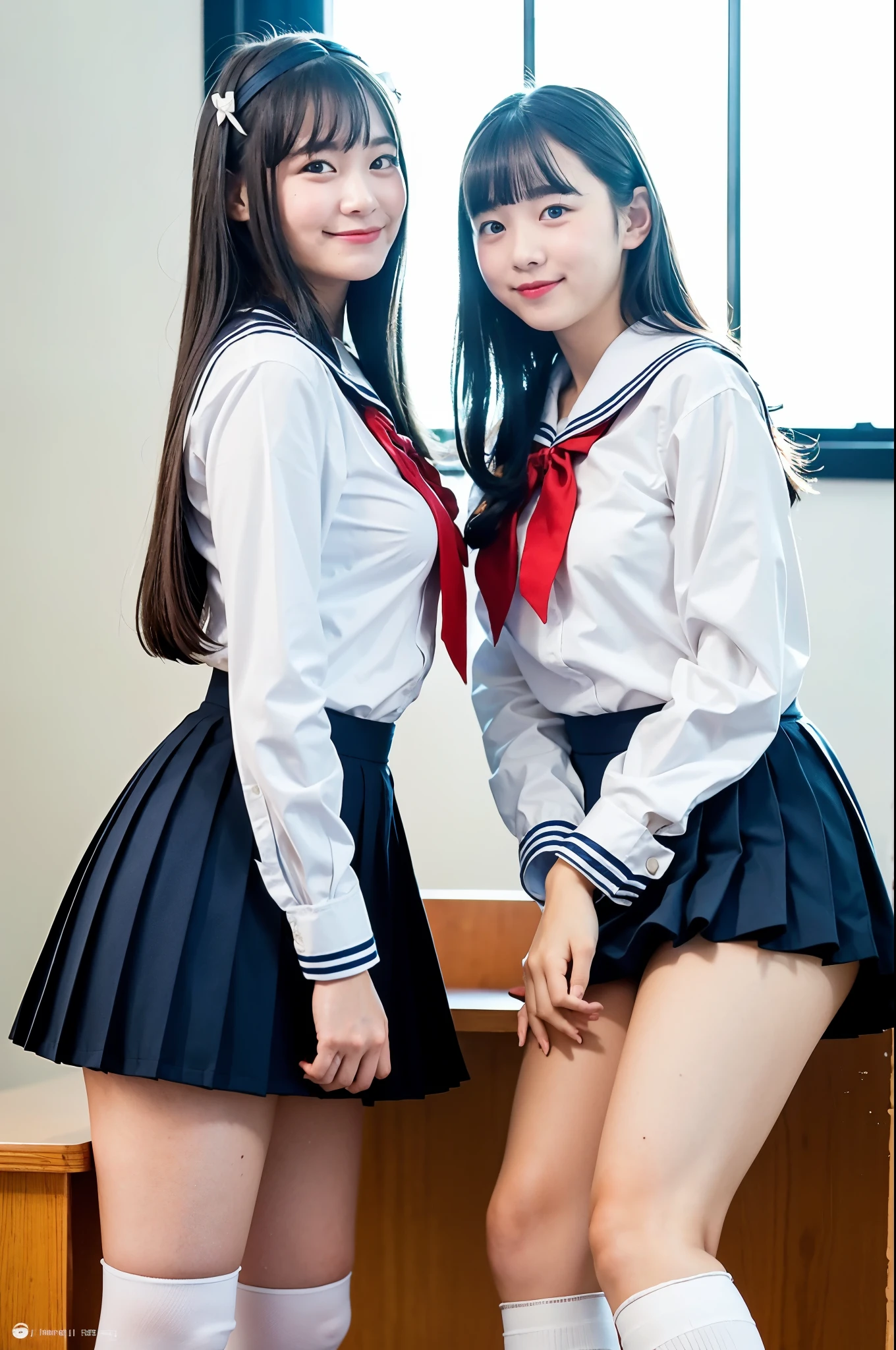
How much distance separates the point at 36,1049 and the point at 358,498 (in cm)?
61

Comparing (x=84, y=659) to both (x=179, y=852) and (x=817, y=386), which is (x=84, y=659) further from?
(x=817, y=386)

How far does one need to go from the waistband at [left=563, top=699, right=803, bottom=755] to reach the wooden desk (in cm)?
42

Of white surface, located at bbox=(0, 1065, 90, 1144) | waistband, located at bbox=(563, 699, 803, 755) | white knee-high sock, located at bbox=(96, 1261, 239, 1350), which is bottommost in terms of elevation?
white surface, located at bbox=(0, 1065, 90, 1144)

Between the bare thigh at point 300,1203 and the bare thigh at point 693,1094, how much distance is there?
0.31m

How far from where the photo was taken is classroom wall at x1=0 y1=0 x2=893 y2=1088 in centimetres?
231

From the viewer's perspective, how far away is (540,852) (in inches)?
47.3

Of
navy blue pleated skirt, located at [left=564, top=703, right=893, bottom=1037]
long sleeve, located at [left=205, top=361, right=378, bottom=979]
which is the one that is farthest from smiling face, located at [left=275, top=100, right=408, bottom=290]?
navy blue pleated skirt, located at [left=564, top=703, right=893, bottom=1037]

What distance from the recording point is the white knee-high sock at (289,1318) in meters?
1.18

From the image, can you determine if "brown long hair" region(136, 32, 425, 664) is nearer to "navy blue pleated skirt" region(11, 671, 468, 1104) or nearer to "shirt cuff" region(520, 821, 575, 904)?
"navy blue pleated skirt" region(11, 671, 468, 1104)

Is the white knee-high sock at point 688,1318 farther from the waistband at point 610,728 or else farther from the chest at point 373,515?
the chest at point 373,515

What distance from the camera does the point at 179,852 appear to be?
1.08 meters

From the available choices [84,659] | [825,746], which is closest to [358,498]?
[825,746]

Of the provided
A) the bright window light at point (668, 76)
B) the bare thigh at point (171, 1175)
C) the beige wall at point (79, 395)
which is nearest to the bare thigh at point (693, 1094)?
the bare thigh at point (171, 1175)

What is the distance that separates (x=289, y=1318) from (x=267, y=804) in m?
0.57
